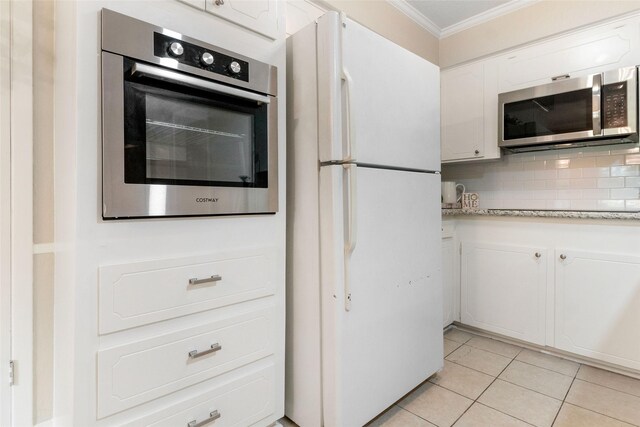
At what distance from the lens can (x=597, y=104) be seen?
208 cm

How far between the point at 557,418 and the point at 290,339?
4.30 feet

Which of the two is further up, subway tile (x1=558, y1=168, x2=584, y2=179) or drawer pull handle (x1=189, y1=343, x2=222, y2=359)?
subway tile (x1=558, y1=168, x2=584, y2=179)

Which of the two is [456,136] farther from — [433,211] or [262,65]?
[262,65]

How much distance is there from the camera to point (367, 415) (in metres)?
1.45

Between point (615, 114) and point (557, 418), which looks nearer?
point (557, 418)

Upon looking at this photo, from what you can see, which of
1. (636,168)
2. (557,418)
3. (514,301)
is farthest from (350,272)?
(636,168)

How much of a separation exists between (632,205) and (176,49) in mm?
2896

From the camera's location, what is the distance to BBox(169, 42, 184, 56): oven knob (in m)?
1.08

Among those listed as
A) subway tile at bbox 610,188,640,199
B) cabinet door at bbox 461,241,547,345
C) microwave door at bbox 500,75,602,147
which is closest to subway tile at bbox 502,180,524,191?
microwave door at bbox 500,75,602,147

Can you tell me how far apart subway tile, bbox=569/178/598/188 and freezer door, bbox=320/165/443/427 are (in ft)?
4.60

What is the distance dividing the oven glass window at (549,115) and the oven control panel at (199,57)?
2.05 meters

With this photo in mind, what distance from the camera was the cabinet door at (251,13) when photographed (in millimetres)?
1215

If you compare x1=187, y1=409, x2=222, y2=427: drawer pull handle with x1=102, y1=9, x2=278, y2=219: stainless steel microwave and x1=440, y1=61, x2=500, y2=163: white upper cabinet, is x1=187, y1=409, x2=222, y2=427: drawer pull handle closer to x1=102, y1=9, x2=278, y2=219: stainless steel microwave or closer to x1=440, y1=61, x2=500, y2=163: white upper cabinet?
x1=102, y1=9, x2=278, y2=219: stainless steel microwave

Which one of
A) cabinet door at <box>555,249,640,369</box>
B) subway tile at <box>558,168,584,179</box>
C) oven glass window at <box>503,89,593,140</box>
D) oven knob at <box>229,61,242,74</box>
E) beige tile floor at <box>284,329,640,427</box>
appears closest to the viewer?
oven knob at <box>229,61,242,74</box>
